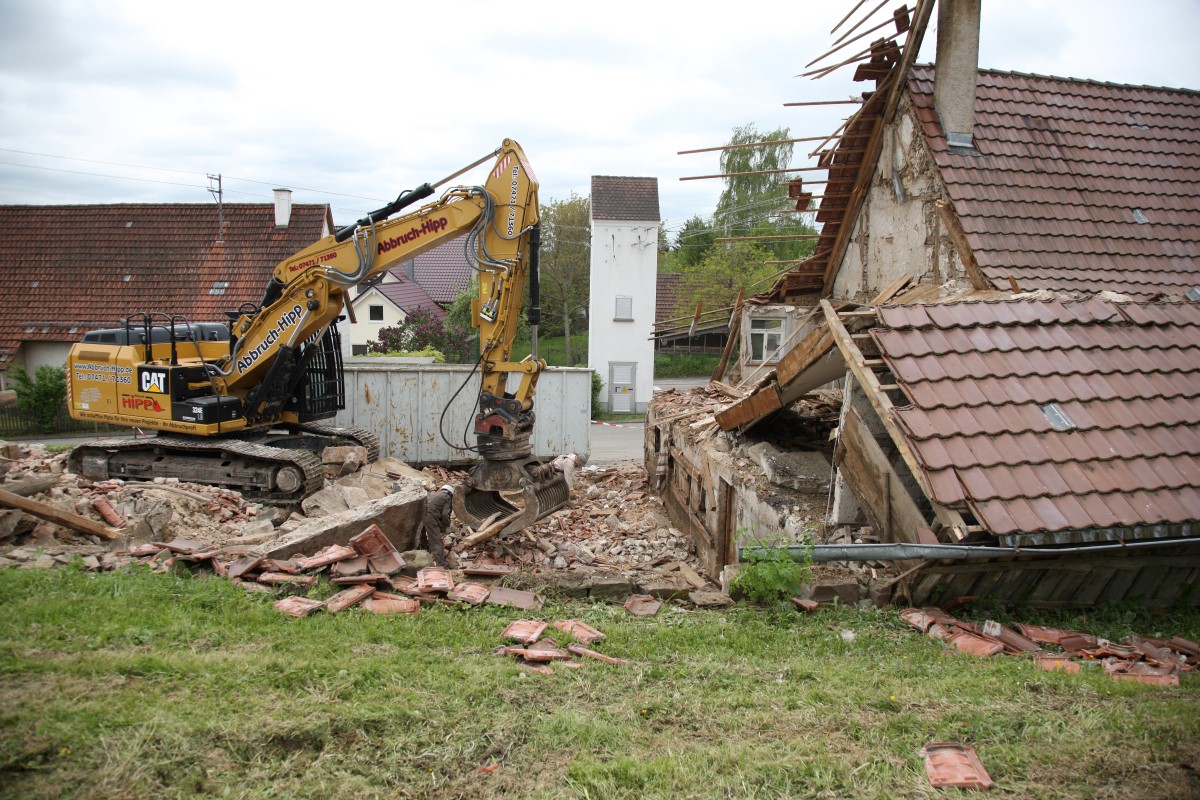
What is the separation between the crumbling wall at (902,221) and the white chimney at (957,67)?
0.43 meters

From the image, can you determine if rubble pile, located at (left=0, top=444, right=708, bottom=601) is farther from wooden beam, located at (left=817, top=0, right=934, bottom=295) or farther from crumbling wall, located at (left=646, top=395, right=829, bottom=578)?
wooden beam, located at (left=817, top=0, right=934, bottom=295)

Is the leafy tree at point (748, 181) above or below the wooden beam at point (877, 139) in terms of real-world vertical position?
above

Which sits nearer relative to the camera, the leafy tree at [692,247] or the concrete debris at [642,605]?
the concrete debris at [642,605]

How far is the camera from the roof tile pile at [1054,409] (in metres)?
5.99

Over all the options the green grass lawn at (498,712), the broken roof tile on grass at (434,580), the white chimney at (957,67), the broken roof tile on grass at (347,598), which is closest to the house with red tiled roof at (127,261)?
the broken roof tile on grass at (434,580)

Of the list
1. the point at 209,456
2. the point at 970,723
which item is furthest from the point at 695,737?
the point at 209,456

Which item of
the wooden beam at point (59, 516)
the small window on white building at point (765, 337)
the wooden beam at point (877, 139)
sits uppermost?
the wooden beam at point (877, 139)

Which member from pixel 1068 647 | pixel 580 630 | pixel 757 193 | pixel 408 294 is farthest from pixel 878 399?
pixel 757 193

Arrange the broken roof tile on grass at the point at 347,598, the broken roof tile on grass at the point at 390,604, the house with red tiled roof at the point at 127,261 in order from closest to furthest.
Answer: the broken roof tile on grass at the point at 347,598 → the broken roof tile on grass at the point at 390,604 → the house with red tiled roof at the point at 127,261

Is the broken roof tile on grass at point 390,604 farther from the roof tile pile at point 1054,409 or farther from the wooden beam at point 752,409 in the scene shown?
the wooden beam at point 752,409

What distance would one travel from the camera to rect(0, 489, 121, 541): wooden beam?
710cm

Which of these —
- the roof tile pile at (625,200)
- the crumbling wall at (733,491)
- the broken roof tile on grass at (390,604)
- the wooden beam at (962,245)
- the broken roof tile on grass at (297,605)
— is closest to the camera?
the broken roof tile on grass at (297,605)

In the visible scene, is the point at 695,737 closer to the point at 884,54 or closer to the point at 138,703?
the point at 138,703

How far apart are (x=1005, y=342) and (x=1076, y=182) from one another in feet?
18.1
